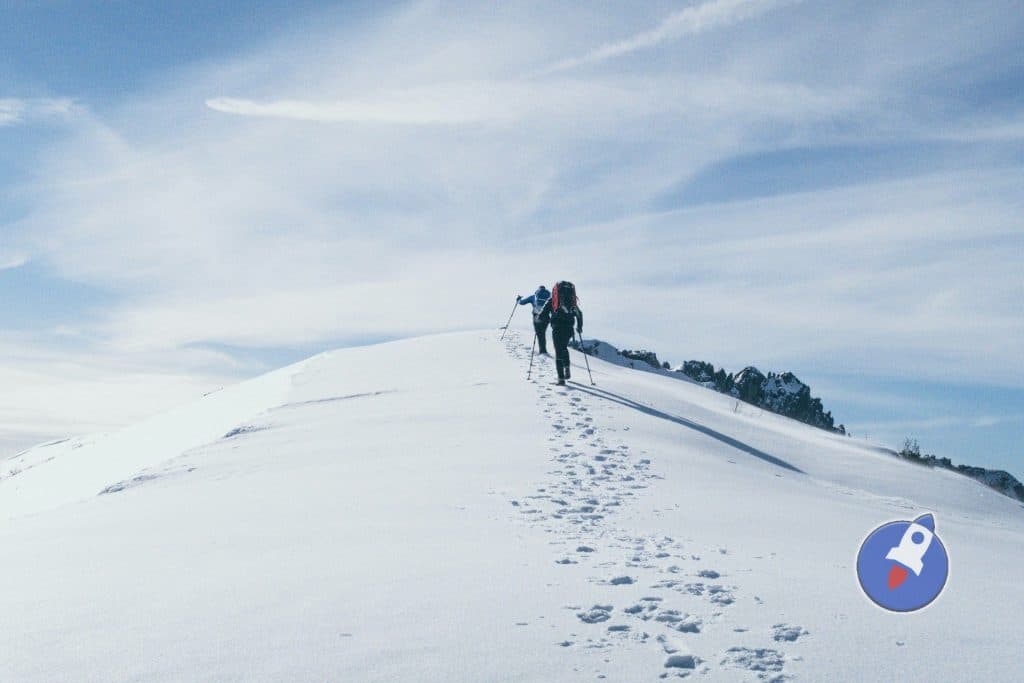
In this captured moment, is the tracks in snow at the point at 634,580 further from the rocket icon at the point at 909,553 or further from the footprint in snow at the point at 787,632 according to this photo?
the rocket icon at the point at 909,553

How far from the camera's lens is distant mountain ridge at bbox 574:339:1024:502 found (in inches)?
797

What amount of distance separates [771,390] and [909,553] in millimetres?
105953

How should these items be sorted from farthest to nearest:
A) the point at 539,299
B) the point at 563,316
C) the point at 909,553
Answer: the point at 539,299 < the point at 563,316 < the point at 909,553

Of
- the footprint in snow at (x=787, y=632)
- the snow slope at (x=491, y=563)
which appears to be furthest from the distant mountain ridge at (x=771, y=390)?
the footprint in snow at (x=787, y=632)

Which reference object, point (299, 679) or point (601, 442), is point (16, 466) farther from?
point (299, 679)

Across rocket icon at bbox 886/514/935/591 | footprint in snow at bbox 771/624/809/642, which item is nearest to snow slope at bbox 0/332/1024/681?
footprint in snow at bbox 771/624/809/642

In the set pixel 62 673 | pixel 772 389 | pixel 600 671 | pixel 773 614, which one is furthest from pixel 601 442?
pixel 772 389

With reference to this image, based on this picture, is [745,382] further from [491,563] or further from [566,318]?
[491,563]

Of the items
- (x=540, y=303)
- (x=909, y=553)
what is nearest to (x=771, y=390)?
(x=540, y=303)

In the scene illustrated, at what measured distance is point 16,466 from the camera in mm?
26312

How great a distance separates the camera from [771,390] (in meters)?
108

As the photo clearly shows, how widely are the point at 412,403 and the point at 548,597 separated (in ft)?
36.6

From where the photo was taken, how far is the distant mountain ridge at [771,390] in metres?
→ 20.2

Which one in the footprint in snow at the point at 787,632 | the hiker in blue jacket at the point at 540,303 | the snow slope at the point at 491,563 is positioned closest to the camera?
the snow slope at the point at 491,563
